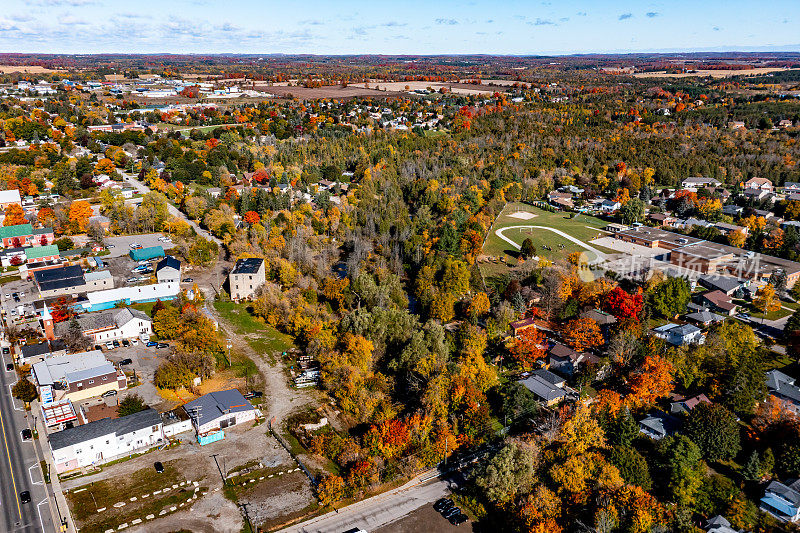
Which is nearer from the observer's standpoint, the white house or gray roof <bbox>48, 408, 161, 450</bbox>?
the white house

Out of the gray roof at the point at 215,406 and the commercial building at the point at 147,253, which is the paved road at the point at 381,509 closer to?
the gray roof at the point at 215,406

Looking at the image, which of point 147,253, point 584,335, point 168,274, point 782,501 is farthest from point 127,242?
point 782,501

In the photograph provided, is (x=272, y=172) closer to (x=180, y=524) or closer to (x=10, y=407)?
(x=10, y=407)

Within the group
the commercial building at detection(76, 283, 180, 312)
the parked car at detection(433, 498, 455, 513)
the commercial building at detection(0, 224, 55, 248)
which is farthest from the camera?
the commercial building at detection(0, 224, 55, 248)

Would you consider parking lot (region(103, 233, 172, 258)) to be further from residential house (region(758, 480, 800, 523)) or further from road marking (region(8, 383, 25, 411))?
residential house (region(758, 480, 800, 523))

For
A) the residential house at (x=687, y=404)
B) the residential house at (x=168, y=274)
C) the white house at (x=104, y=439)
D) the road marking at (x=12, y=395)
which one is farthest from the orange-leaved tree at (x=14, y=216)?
the residential house at (x=687, y=404)

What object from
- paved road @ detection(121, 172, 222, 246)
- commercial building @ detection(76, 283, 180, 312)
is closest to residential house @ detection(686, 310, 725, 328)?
commercial building @ detection(76, 283, 180, 312)
